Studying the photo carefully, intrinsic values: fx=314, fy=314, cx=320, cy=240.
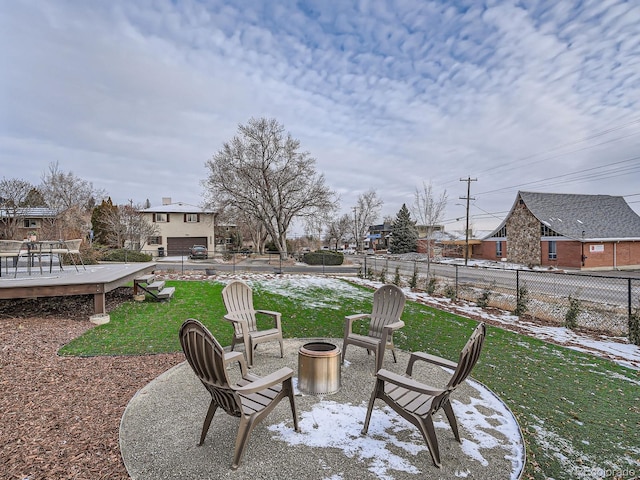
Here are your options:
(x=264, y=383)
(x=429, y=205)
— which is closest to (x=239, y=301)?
(x=264, y=383)

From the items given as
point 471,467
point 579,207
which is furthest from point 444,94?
point 579,207

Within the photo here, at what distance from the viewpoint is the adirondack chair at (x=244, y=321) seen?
425cm

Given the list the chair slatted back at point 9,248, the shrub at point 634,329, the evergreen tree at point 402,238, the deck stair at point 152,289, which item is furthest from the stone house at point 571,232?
the chair slatted back at point 9,248

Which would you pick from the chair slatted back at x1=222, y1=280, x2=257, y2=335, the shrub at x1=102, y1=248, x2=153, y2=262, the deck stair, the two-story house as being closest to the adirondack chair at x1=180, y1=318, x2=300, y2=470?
the chair slatted back at x1=222, y1=280, x2=257, y2=335

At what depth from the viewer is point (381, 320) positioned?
467 cm

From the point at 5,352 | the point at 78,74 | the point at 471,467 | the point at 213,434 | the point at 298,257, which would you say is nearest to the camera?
the point at 471,467

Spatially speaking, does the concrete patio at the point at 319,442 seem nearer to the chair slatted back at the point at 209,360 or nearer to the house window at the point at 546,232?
the chair slatted back at the point at 209,360

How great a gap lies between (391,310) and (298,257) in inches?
924

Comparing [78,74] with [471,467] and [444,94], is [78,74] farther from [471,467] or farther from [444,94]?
[471,467]

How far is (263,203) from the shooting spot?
29.1m

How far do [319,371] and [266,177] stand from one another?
87.1 ft

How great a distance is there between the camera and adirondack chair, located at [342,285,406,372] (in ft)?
13.9

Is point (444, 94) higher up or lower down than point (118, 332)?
higher up

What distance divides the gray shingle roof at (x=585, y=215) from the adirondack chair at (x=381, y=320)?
28060 mm
